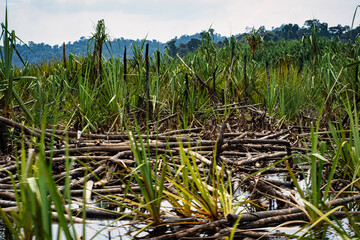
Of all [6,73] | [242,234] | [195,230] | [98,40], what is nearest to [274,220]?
[242,234]

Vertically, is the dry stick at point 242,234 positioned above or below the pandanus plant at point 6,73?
below

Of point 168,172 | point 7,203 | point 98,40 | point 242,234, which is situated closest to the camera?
point 242,234

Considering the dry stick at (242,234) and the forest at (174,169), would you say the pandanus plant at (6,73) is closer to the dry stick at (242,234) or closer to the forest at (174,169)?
the forest at (174,169)

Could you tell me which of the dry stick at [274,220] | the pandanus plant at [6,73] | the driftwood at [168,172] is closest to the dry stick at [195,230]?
the driftwood at [168,172]

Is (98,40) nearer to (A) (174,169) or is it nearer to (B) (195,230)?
(A) (174,169)

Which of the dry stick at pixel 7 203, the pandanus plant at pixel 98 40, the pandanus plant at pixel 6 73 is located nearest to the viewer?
the dry stick at pixel 7 203

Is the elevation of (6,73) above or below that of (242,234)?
above

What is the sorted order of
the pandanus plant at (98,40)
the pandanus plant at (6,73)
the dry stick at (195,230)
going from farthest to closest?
the pandanus plant at (98,40), the pandanus plant at (6,73), the dry stick at (195,230)

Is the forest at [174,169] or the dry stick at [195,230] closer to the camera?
the forest at [174,169]

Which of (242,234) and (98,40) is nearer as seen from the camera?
(242,234)

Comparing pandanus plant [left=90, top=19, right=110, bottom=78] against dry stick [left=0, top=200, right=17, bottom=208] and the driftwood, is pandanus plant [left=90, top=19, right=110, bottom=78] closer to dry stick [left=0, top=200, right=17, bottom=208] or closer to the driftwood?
the driftwood

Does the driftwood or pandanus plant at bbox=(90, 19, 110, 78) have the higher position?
pandanus plant at bbox=(90, 19, 110, 78)

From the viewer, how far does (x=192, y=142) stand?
3168 mm

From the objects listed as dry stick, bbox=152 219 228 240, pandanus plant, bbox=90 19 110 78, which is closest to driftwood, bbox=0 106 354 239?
dry stick, bbox=152 219 228 240
